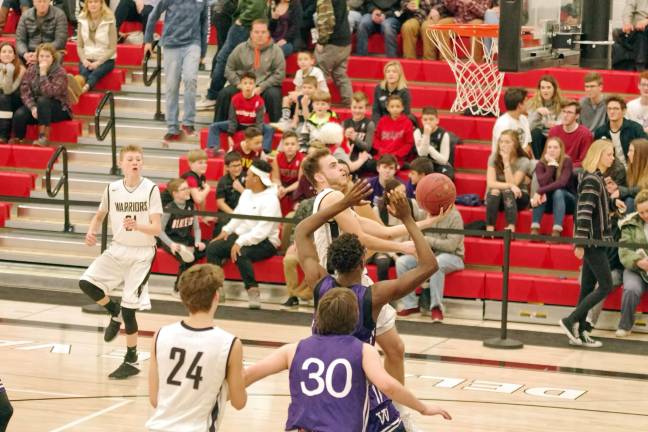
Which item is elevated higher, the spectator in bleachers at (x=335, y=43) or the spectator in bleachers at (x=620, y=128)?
the spectator in bleachers at (x=335, y=43)

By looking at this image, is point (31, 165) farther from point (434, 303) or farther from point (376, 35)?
point (434, 303)

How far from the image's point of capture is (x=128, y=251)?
10.8m

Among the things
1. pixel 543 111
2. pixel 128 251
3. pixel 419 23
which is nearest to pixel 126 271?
pixel 128 251

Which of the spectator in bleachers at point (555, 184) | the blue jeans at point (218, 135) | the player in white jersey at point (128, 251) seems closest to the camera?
the player in white jersey at point (128, 251)

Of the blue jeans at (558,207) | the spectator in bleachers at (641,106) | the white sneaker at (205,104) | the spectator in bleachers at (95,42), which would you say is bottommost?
the blue jeans at (558,207)

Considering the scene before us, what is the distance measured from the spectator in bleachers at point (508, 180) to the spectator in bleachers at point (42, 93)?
5757 mm

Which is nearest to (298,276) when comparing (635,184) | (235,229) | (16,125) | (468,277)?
(235,229)

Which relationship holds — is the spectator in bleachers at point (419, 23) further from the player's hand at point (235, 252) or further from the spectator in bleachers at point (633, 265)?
the spectator in bleachers at point (633, 265)

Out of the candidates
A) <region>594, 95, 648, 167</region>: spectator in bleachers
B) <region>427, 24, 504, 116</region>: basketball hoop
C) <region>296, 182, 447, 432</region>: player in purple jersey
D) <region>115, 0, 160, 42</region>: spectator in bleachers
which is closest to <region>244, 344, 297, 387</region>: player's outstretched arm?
<region>296, 182, 447, 432</region>: player in purple jersey

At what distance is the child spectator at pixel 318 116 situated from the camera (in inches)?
579

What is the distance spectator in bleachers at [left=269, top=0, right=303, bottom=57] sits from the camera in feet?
54.1

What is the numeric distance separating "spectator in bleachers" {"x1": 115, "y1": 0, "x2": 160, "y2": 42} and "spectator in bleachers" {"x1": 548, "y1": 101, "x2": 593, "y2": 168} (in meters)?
6.82

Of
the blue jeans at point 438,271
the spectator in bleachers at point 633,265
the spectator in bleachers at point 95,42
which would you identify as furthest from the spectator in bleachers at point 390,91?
the spectator in bleachers at point 95,42

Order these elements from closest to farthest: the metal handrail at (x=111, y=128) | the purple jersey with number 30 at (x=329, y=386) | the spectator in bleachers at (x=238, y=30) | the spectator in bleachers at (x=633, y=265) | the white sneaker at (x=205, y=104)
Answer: the purple jersey with number 30 at (x=329, y=386)
the spectator in bleachers at (x=633, y=265)
the metal handrail at (x=111, y=128)
the spectator in bleachers at (x=238, y=30)
the white sneaker at (x=205, y=104)
